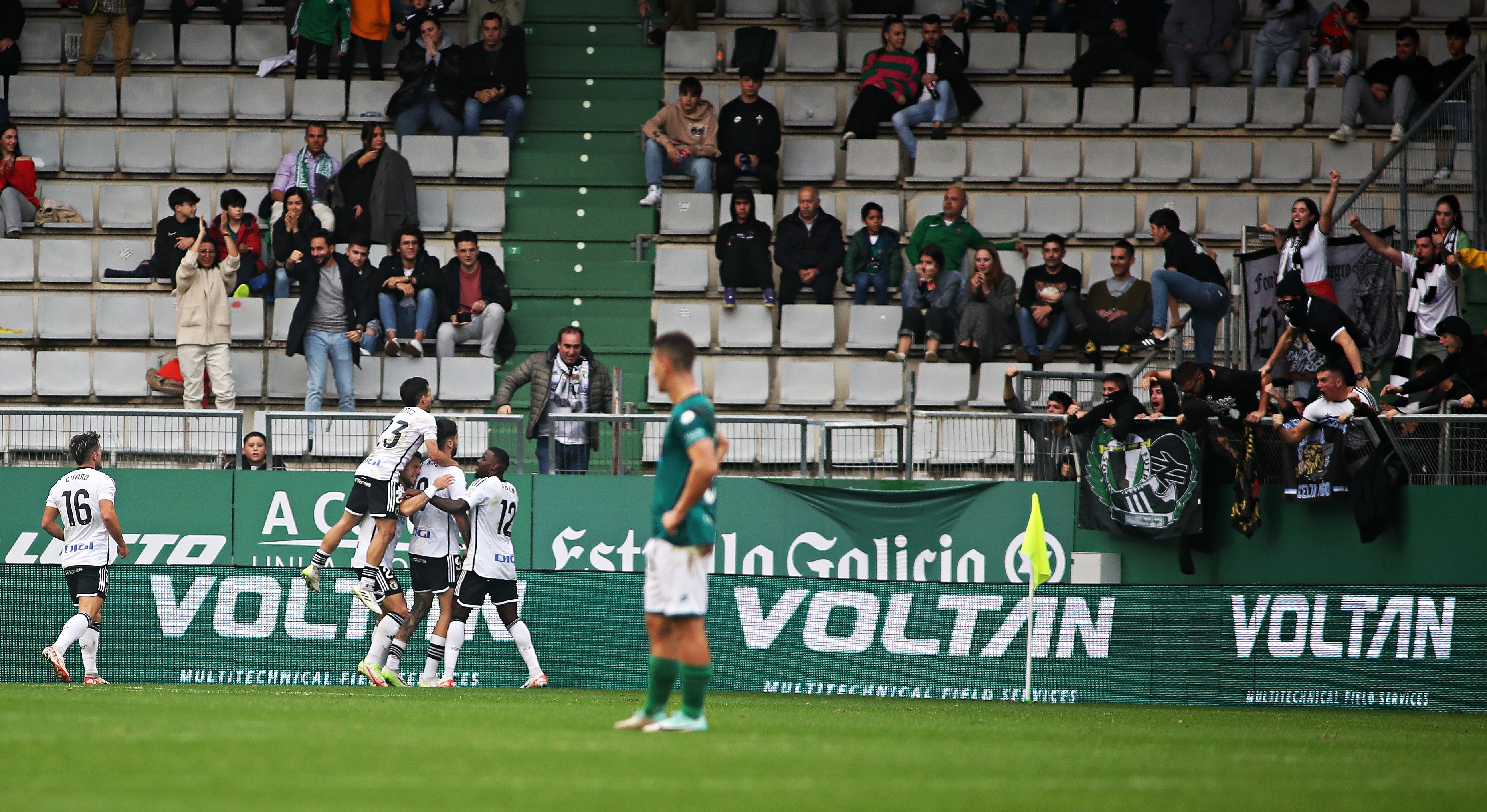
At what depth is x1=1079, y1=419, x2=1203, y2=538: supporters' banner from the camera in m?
15.2

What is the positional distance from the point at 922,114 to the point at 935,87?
0.42 meters

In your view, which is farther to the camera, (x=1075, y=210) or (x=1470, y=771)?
(x=1075, y=210)

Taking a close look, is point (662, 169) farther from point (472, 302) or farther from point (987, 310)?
point (987, 310)

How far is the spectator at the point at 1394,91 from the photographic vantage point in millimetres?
20812

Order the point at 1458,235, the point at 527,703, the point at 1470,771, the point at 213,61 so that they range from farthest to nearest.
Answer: the point at 213,61 < the point at 1458,235 < the point at 527,703 < the point at 1470,771

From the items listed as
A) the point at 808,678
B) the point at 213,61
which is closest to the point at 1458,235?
the point at 808,678

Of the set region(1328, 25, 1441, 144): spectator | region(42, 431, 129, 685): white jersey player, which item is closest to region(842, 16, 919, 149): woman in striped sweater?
region(1328, 25, 1441, 144): spectator

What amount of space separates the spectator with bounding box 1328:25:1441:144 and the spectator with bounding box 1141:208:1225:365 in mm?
5126

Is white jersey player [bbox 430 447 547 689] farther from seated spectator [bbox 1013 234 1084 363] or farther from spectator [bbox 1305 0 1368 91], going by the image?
spectator [bbox 1305 0 1368 91]

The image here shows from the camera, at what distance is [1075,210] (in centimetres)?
2081

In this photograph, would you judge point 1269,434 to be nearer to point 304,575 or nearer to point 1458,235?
point 1458,235

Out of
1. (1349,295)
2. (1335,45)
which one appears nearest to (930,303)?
(1349,295)

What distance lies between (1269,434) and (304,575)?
947 centimetres

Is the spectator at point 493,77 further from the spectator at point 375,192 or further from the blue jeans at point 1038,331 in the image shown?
the blue jeans at point 1038,331
